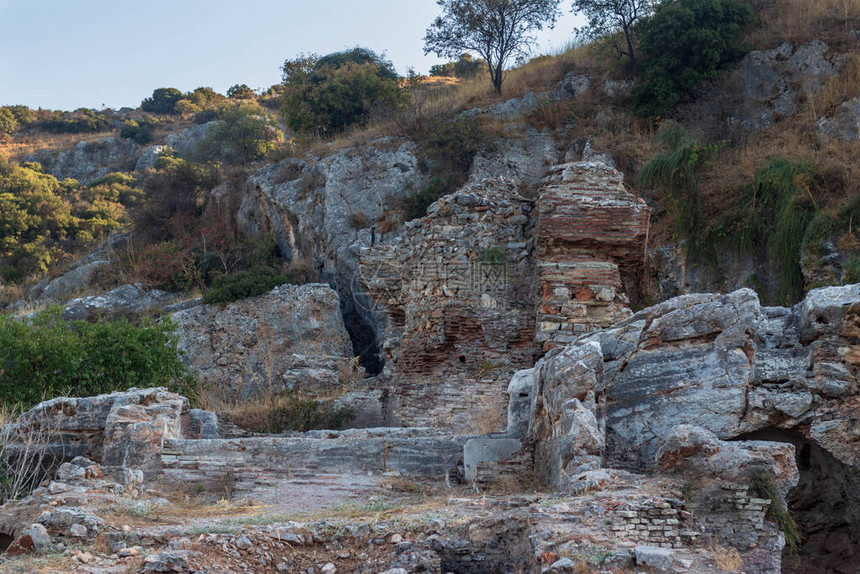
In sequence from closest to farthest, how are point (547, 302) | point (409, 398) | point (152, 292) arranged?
point (547, 302)
point (409, 398)
point (152, 292)

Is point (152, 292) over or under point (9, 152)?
under

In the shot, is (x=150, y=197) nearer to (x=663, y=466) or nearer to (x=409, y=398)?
(x=409, y=398)

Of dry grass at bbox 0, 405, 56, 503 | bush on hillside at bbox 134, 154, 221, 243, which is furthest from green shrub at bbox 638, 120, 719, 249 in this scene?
bush on hillside at bbox 134, 154, 221, 243

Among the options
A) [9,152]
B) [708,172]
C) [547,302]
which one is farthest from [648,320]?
[9,152]

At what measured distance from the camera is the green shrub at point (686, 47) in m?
23.8

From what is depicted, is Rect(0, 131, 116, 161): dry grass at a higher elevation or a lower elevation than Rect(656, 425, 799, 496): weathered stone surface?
higher

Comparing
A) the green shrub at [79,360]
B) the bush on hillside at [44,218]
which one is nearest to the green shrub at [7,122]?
the bush on hillside at [44,218]

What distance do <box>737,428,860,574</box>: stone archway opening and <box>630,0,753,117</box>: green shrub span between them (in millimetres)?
17486

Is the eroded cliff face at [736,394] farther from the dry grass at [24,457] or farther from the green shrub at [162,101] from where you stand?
the green shrub at [162,101]

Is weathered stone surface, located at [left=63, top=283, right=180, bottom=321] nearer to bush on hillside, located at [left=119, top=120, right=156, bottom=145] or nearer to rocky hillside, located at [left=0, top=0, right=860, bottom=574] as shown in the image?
rocky hillside, located at [left=0, top=0, right=860, bottom=574]

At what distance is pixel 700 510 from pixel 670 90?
64.6 feet

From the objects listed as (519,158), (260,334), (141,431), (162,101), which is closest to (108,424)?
(141,431)

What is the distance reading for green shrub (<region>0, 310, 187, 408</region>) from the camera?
44.2 feet

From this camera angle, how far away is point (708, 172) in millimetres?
19078
